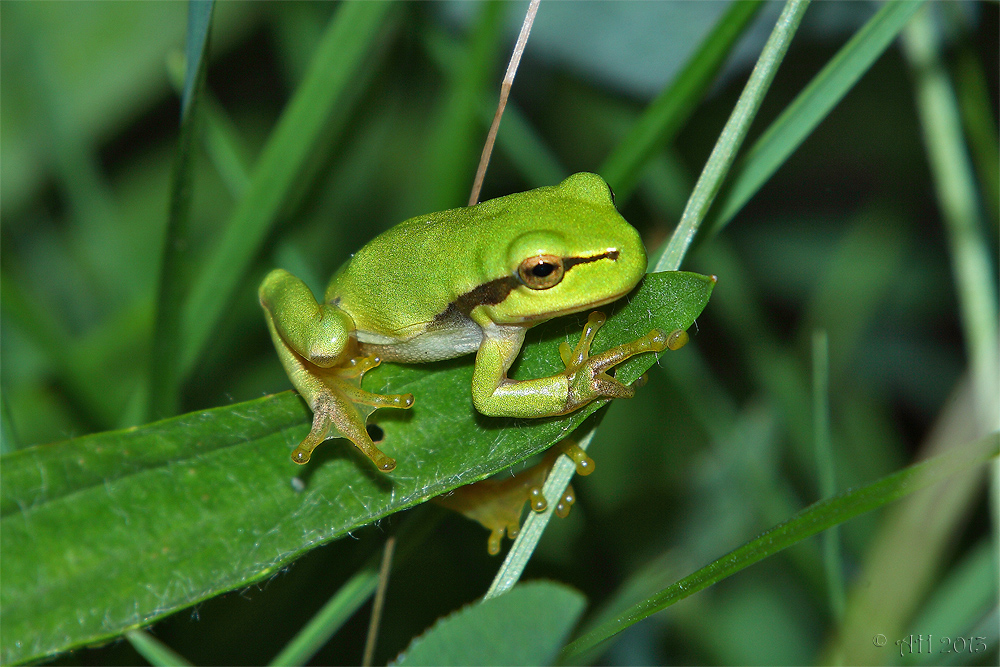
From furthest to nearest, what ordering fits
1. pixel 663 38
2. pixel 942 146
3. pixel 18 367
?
pixel 18 367, pixel 663 38, pixel 942 146

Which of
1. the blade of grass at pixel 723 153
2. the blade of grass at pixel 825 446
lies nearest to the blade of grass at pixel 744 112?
the blade of grass at pixel 723 153

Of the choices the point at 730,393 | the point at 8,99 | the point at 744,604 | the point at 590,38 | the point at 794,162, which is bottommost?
Answer: the point at 744,604

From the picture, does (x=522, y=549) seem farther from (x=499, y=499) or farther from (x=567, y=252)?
(x=567, y=252)

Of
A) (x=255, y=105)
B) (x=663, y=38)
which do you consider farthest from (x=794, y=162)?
(x=255, y=105)

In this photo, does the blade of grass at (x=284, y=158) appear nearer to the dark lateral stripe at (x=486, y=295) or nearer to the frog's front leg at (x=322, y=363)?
the frog's front leg at (x=322, y=363)

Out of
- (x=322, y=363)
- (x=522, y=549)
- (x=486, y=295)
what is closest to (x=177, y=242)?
(x=322, y=363)

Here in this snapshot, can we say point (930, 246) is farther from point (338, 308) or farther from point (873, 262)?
point (338, 308)

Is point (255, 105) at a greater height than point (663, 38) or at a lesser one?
lesser

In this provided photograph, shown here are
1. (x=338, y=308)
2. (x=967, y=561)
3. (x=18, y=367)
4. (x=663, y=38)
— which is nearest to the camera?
(x=338, y=308)
